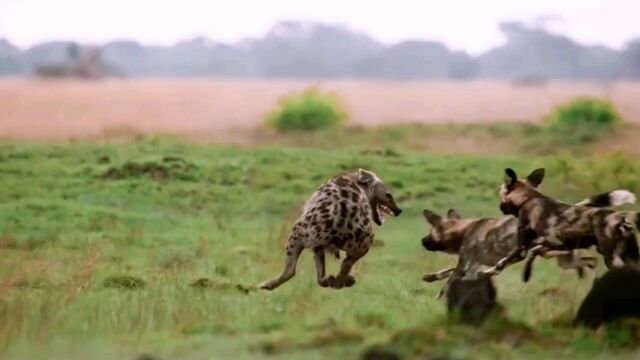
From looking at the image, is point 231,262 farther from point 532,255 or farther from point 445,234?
point 532,255

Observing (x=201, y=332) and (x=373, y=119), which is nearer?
(x=201, y=332)

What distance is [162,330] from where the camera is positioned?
3.87 m

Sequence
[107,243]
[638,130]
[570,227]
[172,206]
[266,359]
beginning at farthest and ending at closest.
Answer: [638,130], [172,206], [107,243], [570,227], [266,359]

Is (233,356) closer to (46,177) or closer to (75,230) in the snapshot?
(75,230)

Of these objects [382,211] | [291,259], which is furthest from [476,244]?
[291,259]

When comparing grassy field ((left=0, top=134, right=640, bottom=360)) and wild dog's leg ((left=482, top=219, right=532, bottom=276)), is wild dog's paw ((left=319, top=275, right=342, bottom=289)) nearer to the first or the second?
grassy field ((left=0, top=134, right=640, bottom=360))

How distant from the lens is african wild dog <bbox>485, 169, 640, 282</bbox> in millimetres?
3842

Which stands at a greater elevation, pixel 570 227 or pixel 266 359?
pixel 570 227

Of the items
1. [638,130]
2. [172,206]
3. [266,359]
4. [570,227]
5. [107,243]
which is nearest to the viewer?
[266,359]

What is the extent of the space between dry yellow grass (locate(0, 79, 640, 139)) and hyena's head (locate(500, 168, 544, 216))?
1.51m

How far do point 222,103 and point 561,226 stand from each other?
215 centimetres

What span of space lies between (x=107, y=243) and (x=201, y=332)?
49.3 inches

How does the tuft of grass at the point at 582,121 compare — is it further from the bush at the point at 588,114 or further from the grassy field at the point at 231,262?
the grassy field at the point at 231,262

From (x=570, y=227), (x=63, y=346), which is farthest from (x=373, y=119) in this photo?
(x=63, y=346)
